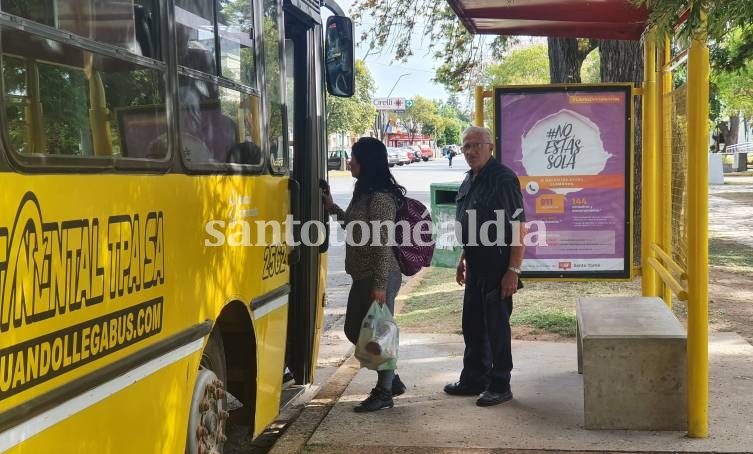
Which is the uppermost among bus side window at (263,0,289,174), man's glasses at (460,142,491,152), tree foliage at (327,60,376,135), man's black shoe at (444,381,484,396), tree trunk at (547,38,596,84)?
tree foliage at (327,60,376,135)

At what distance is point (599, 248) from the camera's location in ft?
25.0

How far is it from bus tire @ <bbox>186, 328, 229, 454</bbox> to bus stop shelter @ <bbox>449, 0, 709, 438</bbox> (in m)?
2.37

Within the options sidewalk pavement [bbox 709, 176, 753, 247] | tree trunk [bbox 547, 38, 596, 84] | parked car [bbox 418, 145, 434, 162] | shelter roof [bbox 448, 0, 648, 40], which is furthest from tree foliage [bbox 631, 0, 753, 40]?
parked car [bbox 418, 145, 434, 162]

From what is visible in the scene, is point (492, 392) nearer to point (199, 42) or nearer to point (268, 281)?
point (268, 281)

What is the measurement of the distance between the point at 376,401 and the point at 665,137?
271 centimetres

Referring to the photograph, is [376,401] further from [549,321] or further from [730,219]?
[730,219]

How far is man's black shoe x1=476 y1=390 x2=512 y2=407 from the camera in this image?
6.04 metres

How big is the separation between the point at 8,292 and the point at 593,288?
31.5 ft

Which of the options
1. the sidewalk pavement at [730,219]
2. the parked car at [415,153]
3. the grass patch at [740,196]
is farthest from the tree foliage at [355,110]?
the sidewalk pavement at [730,219]

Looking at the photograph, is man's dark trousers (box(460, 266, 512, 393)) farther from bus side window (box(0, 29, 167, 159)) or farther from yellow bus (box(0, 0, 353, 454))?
bus side window (box(0, 29, 167, 159))

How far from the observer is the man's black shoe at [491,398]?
604 cm

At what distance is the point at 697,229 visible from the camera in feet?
16.4

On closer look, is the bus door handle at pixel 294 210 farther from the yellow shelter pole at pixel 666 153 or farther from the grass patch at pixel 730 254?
the grass patch at pixel 730 254

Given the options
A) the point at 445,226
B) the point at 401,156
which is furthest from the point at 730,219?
the point at 401,156
